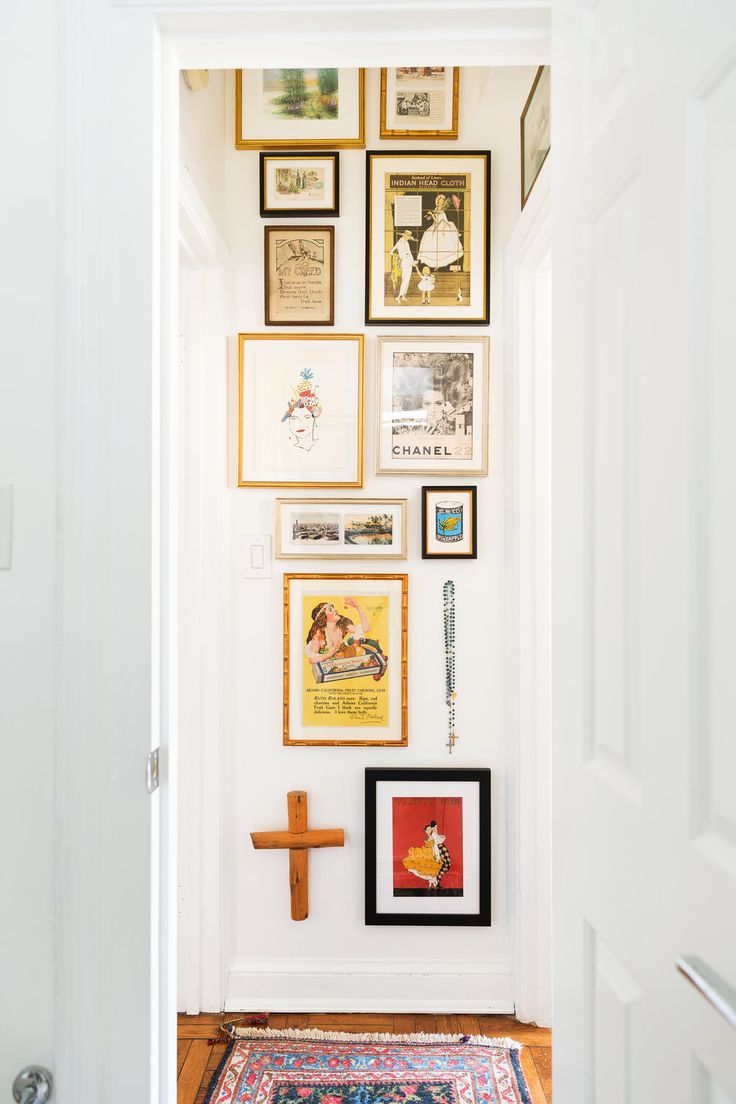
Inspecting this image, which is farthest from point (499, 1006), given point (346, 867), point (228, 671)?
point (228, 671)

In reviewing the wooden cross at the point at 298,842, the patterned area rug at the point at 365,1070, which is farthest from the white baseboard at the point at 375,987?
the wooden cross at the point at 298,842

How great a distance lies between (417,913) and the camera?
Result: 6.84 ft

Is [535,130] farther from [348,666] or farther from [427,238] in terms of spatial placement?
[348,666]

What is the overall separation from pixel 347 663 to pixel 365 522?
43 cm

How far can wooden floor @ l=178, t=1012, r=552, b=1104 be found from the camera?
1.83 metres
